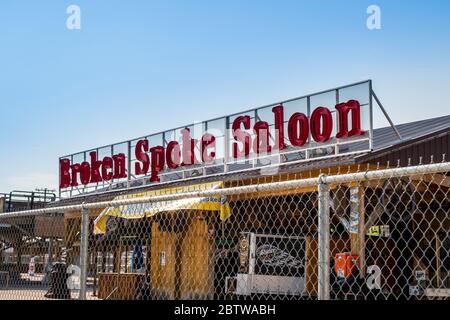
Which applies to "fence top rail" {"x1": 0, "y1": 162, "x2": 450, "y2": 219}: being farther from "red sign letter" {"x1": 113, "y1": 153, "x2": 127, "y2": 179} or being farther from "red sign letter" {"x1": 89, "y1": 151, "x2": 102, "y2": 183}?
"red sign letter" {"x1": 89, "y1": 151, "x2": 102, "y2": 183}

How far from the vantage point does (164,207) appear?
1127 centimetres

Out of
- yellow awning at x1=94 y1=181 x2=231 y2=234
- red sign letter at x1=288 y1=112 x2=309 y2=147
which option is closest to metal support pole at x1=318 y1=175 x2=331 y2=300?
yellow awning at x1=94 y1=181 x2=231 y2=234

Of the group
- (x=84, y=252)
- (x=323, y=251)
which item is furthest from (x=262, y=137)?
(x=323, y=251)

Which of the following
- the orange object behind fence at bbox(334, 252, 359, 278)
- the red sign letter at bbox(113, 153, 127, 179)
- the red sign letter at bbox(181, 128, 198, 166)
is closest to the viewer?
the orange object behind fence at bbox(334, 252, 359, 278)

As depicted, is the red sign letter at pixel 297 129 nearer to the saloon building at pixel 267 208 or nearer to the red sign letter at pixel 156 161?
the saloon building at pixel 267 208

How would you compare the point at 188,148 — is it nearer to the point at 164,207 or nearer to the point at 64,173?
the point at 164,207

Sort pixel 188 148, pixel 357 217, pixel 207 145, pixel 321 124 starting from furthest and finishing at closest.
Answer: pixel 188 148
pixel 207 145
pixel 321 124
pixel 357 217

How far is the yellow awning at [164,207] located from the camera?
1072 centimetres

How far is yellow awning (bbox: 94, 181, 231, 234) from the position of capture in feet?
35.2

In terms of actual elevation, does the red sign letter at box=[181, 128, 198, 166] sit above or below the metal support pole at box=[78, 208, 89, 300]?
above
